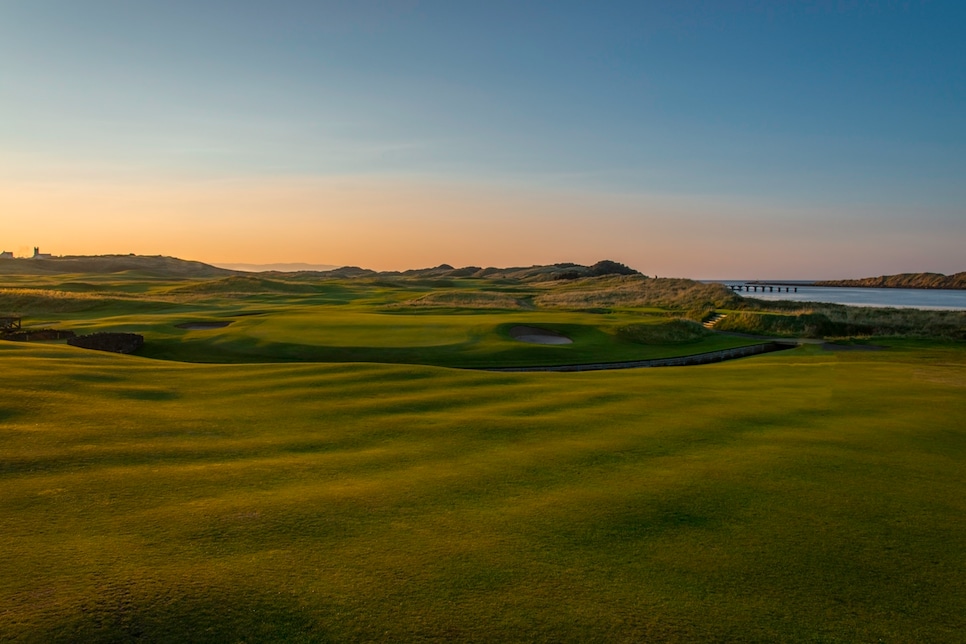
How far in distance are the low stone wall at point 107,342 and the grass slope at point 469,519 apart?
15359 millimetres

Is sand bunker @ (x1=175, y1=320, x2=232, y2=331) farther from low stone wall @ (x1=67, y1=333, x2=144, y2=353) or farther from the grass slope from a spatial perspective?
the grass slope

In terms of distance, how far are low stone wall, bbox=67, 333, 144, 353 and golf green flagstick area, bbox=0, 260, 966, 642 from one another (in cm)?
1249

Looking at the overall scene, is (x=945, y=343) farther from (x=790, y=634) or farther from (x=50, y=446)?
(x=50, y=446)

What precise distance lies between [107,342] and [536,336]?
79.3 feet

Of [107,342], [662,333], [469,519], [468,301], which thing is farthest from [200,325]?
[469,519]

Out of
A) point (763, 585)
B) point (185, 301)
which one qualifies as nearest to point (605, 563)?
point (763, 585)

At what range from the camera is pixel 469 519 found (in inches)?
327

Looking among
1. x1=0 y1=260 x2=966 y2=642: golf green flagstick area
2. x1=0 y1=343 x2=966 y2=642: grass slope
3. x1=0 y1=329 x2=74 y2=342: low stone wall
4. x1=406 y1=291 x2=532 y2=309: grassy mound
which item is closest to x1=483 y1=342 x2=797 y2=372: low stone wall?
x1=0 y1=260 x2=966 y2=642: golf green flagstick area

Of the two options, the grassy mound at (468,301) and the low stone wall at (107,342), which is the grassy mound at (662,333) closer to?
the grassy mound at (468,301)

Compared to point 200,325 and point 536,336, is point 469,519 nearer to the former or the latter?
point 536,336

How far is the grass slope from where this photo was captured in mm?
5984

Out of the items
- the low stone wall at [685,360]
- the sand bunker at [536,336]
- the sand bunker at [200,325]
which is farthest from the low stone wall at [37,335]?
the sand bunker at [536,336]

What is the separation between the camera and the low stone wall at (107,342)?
98.0 ft

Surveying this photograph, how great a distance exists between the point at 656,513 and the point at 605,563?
6.16ft
